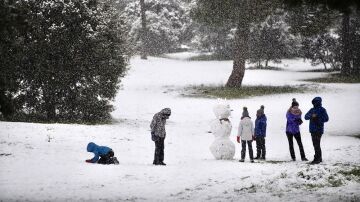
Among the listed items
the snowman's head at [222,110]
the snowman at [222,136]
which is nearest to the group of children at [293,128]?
the snowman at [222,136]

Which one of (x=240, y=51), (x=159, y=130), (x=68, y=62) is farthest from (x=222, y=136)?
(x=240, y=51)

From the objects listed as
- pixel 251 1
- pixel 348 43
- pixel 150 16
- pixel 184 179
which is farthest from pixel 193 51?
pixel 184 179

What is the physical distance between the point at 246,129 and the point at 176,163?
78.8 inches

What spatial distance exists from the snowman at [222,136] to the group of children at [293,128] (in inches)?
11.6

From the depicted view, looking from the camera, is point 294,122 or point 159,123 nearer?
point 159,123

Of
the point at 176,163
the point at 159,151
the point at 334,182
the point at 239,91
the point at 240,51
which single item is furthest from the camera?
the point at 240,51

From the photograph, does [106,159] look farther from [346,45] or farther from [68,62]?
[346,45]

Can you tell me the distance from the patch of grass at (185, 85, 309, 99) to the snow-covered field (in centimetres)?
129

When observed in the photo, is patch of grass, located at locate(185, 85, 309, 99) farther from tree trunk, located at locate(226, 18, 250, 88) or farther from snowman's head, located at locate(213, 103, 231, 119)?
snowman's head, located at locate(213, 103, 231, 119)

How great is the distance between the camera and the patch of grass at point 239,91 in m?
27.0

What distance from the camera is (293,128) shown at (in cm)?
1223

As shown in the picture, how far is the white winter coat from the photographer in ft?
39.7

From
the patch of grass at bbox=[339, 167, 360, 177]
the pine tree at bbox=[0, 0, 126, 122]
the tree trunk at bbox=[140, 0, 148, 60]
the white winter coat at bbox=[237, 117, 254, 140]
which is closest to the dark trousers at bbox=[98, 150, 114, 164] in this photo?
the white winter coat at bbox=[237, 117, 254, 140]

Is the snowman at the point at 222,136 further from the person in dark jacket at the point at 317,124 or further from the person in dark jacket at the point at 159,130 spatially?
the person in dark jacket at the point at 317,124
